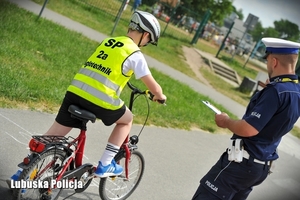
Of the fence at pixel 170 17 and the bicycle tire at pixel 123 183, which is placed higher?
the fence at pixel 170 17

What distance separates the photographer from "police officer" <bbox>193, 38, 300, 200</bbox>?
9.98 ft

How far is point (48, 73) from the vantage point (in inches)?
299

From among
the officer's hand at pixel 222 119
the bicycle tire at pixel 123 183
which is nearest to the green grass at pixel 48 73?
the bicycle tire at pixel 123 183

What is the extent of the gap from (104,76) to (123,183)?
4.95 feet

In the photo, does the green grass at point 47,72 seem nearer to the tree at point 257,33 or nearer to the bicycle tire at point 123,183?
the bicycle tire at point 123,183

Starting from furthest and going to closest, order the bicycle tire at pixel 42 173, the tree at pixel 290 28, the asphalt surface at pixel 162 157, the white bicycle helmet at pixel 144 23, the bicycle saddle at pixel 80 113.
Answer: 1. the tree at pixel 290 28
2. the asphalt surface at pixel 162 157
3. the white bicycle helmet at pixel 144 23
4. the bicycle saddle at pixel 80 113
5. the bicycle tire at pixel 42 173

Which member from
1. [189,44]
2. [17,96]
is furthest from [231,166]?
[189,44]

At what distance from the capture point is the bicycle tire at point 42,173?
3.18m

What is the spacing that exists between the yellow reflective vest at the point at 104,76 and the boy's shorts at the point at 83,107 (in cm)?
4

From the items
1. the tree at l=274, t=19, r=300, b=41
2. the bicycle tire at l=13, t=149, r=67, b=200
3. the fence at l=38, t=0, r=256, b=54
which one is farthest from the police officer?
the fence at l=38, t=0, r=256, b=54

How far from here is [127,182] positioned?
14.7 ft

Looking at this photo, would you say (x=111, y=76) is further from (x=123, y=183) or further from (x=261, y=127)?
(x=123, y=183)

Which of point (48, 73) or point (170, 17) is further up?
point (170, 17)

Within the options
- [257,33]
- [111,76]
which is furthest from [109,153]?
[257,33]
